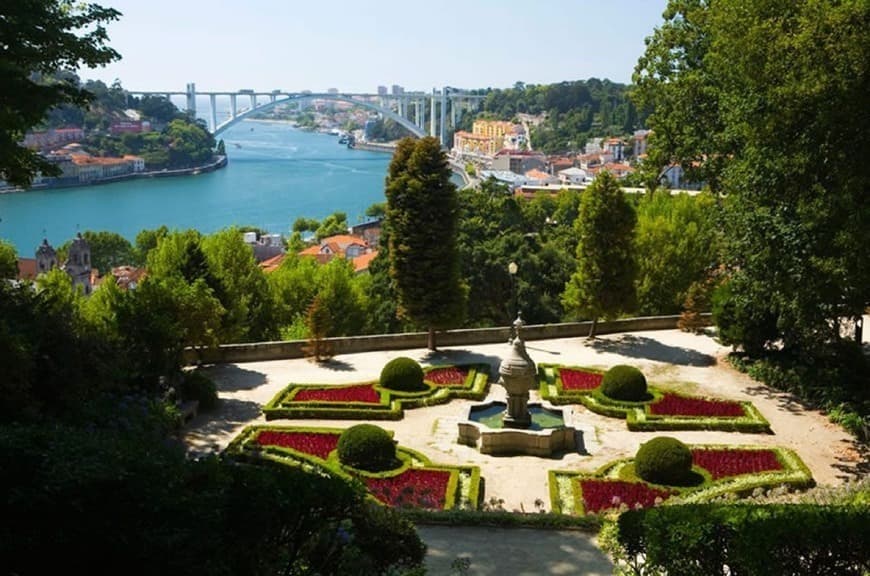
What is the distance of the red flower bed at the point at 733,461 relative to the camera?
551 inches

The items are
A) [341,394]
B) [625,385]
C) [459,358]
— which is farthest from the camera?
[459,358]

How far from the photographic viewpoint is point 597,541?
10008 millimetres

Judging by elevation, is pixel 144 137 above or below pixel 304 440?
above

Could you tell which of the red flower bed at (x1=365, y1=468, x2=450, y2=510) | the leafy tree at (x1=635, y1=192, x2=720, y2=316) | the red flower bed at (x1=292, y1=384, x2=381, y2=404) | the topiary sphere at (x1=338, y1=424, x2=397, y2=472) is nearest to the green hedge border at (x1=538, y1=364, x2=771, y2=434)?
the red flower bed at (x1=292, y1=384, x2=381, y2=404)

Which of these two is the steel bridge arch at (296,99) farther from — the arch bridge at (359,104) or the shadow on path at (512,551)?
the shadow on path at (512,551)

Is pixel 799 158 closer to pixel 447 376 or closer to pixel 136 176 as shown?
pixel 447 376

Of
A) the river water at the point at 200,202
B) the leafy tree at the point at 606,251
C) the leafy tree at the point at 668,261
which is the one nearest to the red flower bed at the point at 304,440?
the leafy tree at the point at 606,251

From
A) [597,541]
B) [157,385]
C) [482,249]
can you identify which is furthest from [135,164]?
[597,541]

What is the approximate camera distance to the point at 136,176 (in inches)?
4582

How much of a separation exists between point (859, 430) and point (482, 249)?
14.1m

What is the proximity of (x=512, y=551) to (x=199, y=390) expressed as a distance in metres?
9.11

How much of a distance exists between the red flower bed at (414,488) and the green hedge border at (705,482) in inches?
65.4

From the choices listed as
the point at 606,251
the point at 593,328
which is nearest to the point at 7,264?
the point at 606,251

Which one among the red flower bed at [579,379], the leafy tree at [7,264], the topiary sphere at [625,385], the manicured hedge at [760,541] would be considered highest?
the leafy tree at [7,264]
